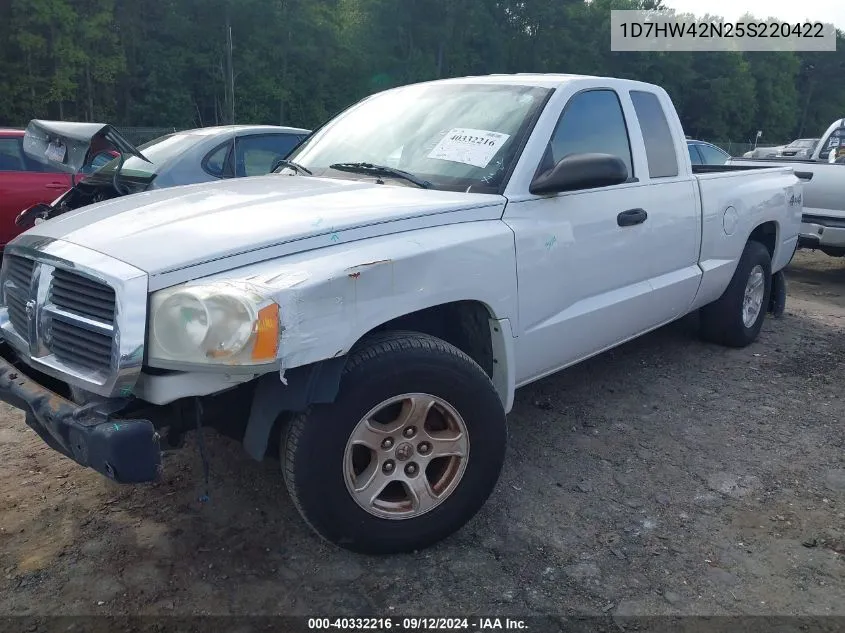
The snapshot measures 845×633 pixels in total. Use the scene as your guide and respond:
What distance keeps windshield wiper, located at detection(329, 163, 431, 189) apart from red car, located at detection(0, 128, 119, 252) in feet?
15.4

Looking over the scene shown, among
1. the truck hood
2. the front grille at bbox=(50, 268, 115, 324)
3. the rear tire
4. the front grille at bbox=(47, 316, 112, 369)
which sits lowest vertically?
the rear tire

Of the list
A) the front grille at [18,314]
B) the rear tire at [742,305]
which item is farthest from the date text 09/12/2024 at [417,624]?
the rear tire at [742,305]

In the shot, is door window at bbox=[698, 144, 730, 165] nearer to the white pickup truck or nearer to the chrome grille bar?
the white pickup truck

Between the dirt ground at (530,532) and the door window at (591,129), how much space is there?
4.97ft

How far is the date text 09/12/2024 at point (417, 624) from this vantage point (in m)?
2.42

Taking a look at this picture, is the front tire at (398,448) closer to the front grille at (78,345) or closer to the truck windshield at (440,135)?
the front grille at (78,345)

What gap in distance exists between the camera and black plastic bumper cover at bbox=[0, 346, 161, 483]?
221cm

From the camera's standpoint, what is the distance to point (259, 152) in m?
6.77

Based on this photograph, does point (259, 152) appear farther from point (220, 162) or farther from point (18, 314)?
point (18, 314)

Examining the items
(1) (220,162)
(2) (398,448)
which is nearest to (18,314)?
(2) (398,448)

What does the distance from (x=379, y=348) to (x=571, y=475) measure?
1450 millimetres

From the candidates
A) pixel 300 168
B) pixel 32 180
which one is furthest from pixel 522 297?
pixel 32 180

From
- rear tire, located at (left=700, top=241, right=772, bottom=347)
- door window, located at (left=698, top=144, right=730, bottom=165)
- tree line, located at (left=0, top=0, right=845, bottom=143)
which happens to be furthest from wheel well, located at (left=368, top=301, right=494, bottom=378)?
tree line, located at (left=0, top=0, right=845, bottom=143)

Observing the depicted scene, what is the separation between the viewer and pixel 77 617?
2.45m
